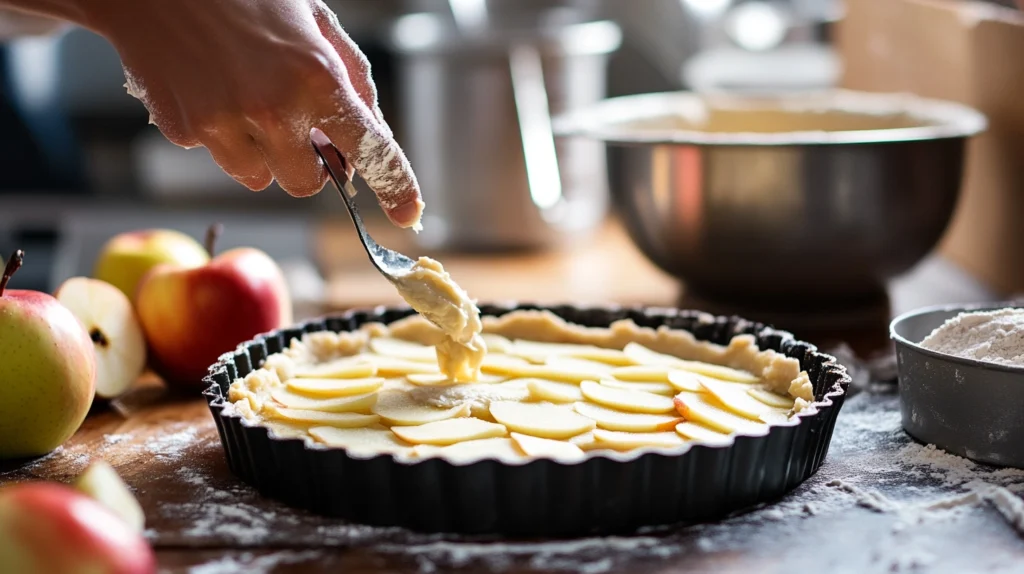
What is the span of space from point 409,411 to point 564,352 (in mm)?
381

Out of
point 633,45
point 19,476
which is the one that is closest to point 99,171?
point 633,45

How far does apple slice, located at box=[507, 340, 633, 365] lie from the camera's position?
5.67ft

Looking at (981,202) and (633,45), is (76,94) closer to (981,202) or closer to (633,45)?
(633,45)

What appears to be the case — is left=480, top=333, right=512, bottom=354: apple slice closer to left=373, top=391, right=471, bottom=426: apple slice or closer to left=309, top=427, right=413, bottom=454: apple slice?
left=373, top=391, right=471, bottom=426: apple slice

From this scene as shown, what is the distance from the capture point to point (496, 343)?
72.7 inches

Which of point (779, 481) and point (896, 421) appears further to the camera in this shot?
point (896, 421)

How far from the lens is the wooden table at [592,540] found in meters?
1.15

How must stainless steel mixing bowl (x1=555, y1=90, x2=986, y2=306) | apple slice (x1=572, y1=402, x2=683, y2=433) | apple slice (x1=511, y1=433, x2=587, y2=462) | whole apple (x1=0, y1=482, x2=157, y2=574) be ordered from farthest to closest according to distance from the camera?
stainless steel mixing bowl (x1=555, y1=90, x2=986, y2=306), apple slice (x1=572, y1=402, x2=683, y2=433), apple slice (x1=511, y1=433, x2=587, y2=462), whole apple (x1=0, y1=482, x2=157, y2=574)

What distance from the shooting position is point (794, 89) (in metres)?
3.38

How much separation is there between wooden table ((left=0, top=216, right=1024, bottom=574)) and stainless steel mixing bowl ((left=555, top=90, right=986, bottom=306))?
0.58 m

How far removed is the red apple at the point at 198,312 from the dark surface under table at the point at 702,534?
38cm

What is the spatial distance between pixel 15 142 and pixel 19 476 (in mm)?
2761

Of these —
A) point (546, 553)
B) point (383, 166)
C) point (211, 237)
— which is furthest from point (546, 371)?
point (211, 237)

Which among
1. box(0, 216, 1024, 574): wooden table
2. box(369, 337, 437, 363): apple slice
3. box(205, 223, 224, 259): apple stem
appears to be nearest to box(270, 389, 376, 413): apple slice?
box(0, 216, 1024, 574): wooden table
